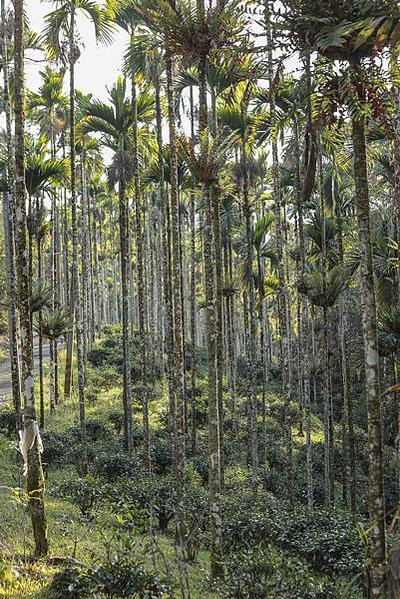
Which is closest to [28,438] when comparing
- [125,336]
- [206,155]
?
[206,155]

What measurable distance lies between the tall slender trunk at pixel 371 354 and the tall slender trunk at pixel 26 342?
395 centimetres

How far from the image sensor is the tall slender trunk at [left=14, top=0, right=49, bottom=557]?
7301mm

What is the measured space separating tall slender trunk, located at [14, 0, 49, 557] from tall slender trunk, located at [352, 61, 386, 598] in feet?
13.0

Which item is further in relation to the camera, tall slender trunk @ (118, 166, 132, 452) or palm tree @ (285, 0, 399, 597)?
tall slender trunk @ (118, 166, 132, 452)

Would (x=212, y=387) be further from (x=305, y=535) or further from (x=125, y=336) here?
(x=125, y=336)

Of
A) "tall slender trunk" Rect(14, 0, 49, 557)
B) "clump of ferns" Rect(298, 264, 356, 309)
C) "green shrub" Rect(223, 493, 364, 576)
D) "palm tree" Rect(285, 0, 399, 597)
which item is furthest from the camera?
"clump of ferns" Rect(298, 264, 356, 309)

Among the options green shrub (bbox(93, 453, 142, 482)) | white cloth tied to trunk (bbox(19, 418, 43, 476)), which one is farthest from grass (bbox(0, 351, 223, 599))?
green shrub (bbox(93, 453, 142, 482))

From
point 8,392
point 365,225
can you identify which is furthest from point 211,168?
point 8,392

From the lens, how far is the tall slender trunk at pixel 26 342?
7.30 meters

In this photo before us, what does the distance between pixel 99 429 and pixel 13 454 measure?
4.38m

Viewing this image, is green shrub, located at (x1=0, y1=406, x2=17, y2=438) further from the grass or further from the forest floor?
the grass

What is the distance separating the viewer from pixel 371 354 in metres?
5.77

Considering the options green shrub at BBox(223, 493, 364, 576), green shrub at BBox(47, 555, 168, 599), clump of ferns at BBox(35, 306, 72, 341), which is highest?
clump of ferns at BBox(35, 306, 72, 341)

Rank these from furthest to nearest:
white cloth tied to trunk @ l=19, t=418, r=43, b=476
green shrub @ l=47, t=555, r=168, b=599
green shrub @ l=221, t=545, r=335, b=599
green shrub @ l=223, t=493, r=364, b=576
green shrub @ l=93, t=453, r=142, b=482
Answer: green shrub @ l=93, t=453, r=142, b=482
green shrub @ l=223, t=493, r=364, b=576
white cloth tied to trunk @ l=19, t=418, r=43, b=476
green shrub @ l=221, t=545, r=335, b=599
green shrub @ l=47, t=555, r=168, b=599
